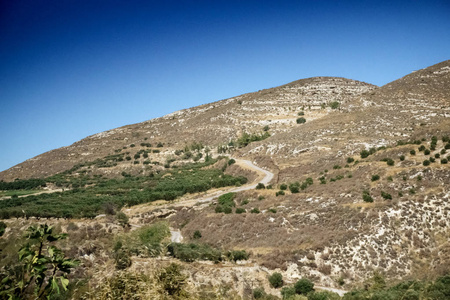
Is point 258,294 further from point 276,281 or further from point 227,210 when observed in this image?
point 227,210

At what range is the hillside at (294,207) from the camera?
957 inches

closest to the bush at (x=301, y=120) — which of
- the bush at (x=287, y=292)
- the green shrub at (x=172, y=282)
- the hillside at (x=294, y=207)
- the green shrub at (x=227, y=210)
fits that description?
the hillside at (x=294, y=207)

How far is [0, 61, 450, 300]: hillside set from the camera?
2431 cm

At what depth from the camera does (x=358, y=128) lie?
65.9 m

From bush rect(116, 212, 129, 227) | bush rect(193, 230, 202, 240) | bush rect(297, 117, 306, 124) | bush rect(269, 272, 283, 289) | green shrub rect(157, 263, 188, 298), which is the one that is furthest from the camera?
bush rect(297, 117, 306, 124)

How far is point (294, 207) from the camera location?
117 ft

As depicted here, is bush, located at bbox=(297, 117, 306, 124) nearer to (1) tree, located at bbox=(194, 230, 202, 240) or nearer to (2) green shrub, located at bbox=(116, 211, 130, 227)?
(2) green shrub, located at bbox=(116, 211, 130, 227)

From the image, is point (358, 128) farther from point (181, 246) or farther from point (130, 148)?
point (130, 148)

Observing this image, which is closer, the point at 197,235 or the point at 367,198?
the point at 367,198

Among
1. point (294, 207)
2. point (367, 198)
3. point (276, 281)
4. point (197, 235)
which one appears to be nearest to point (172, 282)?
point (276, 281)

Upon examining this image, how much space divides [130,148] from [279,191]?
3394 inches

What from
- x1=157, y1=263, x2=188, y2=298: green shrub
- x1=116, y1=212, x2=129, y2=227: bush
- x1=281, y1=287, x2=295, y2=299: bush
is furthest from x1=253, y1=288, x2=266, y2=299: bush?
x1=116, y1=212, x2=129, y2=227: bush

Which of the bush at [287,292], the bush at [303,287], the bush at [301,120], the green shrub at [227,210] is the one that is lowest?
the bush at [303,287]

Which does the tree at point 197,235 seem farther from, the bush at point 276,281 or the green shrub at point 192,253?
the bush at point 276,281
